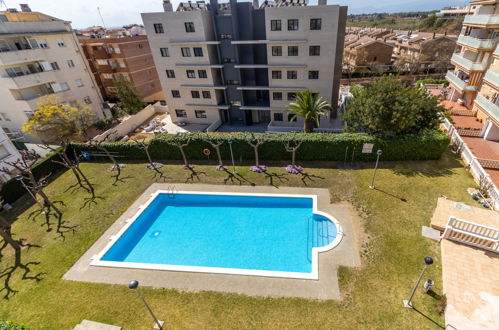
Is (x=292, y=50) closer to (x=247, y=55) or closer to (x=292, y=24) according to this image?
(x=292, y=24)

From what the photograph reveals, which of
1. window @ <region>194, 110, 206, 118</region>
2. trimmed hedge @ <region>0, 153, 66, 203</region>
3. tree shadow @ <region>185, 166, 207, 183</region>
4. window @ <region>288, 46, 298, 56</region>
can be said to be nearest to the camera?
trimmed hedge @ <region>0, 153, 66, 203</region>

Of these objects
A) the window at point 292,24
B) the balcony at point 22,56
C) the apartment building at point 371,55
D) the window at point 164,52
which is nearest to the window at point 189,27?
the window at point 164,52

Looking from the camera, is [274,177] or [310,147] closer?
[274,177]

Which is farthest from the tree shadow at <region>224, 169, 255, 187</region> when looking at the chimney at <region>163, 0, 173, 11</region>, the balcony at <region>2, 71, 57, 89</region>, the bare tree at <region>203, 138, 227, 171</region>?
the balcony at <region>2, 71, 57, 89</region>

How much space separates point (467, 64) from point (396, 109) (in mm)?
20593

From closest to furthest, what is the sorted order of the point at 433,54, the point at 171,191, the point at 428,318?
the point at 428,318 → the point at 171,191 → the point at 433,54

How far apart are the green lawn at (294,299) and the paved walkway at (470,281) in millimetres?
549

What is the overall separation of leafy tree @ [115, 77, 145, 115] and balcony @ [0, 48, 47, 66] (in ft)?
32.0

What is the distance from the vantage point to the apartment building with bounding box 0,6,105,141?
3083 cm

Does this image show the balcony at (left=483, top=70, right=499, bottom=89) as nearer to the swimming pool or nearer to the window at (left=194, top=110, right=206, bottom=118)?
the swimming pool

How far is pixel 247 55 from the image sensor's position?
108 ft

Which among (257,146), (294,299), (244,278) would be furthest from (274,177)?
(294,299)

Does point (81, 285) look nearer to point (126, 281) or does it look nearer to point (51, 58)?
point (126, 281)

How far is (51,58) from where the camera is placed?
35.1 metres
